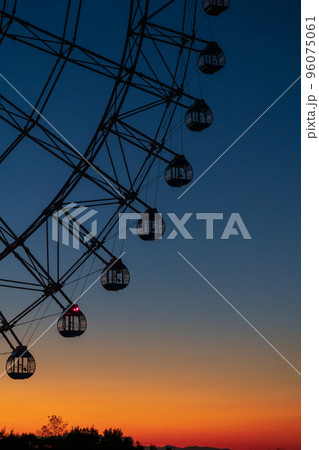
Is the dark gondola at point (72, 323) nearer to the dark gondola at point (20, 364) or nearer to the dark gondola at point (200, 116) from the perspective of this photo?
the dark gondola at point (20, 364)

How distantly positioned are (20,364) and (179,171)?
9412mm

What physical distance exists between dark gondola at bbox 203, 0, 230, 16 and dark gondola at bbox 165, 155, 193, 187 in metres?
5.36

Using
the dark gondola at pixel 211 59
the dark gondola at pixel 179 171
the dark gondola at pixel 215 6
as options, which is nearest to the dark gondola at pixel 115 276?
the dark gondola at pixel 179 171

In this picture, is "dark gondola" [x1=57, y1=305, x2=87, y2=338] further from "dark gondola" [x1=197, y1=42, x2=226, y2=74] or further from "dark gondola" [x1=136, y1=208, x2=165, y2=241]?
"dark gondola" [x1=197, y1=42, x2=226, y2=74]

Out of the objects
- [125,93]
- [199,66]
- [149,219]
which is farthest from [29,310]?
[199,66]

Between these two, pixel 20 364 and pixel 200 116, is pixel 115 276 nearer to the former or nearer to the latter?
pixel 20 364

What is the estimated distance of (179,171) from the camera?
36.1 meters

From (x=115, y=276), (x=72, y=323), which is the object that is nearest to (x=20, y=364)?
(x=72, y=323)

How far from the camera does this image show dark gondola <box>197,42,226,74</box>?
35969mm
